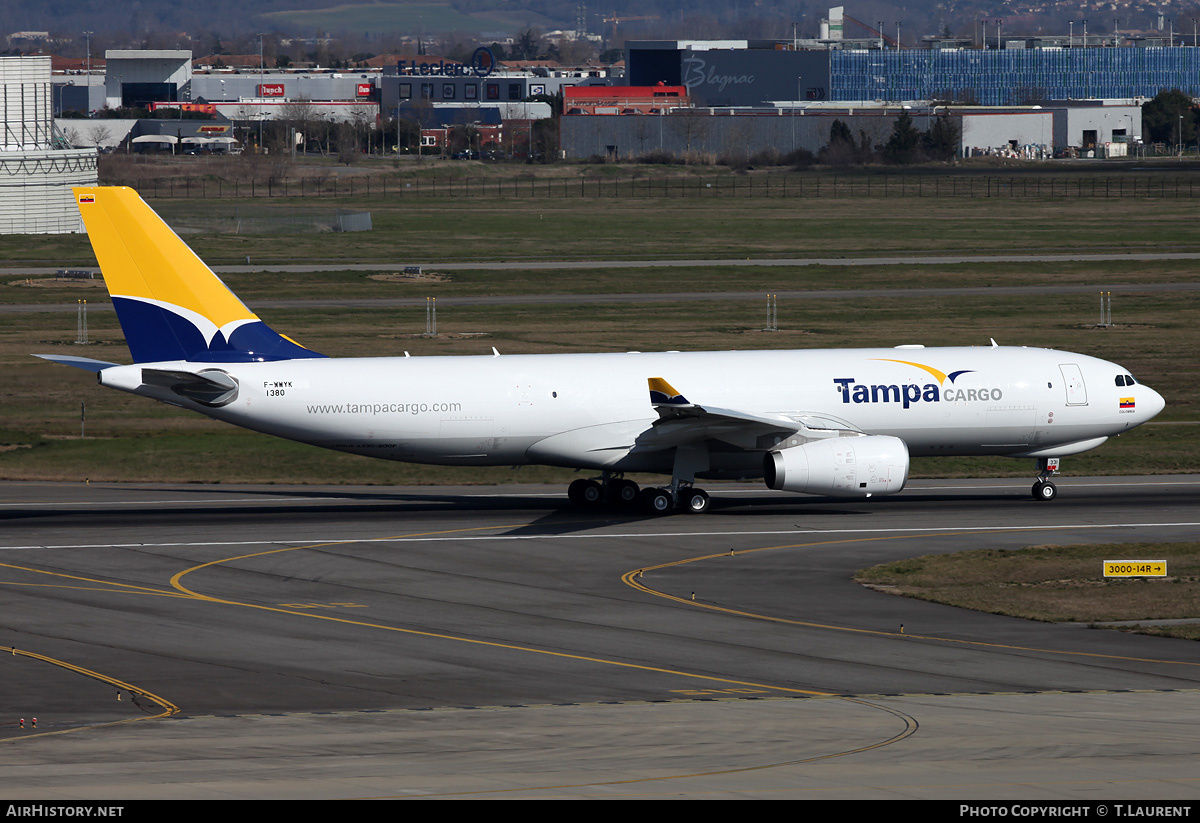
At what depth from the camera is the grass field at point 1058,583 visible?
110 ft

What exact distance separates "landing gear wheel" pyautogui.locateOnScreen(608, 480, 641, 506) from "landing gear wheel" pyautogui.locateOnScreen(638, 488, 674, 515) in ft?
1.58

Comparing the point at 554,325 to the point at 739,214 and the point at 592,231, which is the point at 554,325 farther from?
the point at 739,214

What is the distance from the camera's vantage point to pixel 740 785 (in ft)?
61.6

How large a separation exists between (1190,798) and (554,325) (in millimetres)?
68174

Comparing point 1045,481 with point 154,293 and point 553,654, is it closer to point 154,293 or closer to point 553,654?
point 553,654

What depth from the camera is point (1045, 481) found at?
156ft

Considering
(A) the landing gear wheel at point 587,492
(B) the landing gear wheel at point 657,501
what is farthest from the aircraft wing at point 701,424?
(A) the landing gear wheel at point 587,492

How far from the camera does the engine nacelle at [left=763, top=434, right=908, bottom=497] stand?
141ft

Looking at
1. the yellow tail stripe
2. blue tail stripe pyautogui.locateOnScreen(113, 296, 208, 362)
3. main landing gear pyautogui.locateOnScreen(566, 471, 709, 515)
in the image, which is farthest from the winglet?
blue tail stripe pyautogui.locateOnScreen(113, 296, 208, 362)

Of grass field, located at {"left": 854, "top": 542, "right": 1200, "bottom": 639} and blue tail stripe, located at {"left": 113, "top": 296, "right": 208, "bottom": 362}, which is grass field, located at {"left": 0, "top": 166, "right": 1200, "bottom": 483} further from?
grass field, located at {"left": 854, "top": 542, "right": 1200, "bottom": 639}

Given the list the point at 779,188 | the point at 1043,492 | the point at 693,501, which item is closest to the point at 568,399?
the point at 693,501

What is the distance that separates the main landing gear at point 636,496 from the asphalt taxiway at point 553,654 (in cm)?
68

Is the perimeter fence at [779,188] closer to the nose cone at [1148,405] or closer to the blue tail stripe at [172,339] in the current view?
the nose cone at [1148,405]

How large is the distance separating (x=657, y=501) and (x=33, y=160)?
98.8m
